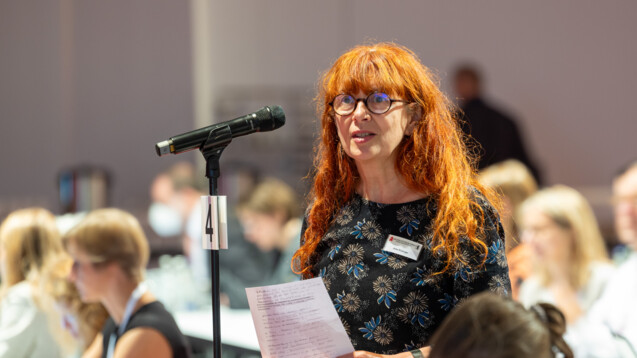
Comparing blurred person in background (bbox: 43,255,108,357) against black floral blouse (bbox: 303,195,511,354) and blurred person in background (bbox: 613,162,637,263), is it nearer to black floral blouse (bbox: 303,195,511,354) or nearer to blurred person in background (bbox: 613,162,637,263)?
black floral blouse (bbox: 303,195,511,354)

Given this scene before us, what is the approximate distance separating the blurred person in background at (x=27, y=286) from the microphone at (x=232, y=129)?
1.72 meters

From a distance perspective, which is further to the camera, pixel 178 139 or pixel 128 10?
pixel 128 10

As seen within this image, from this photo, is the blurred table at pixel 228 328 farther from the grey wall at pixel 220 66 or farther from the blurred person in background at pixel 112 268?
the grey wall at pixel 220 66

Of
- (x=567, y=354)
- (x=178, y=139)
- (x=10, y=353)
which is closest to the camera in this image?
(x=567, y=354)

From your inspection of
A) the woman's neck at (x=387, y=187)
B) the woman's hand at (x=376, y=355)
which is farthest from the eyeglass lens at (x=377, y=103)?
the woman's hand at (x=376, y=355)

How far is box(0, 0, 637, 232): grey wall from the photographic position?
7754 mm

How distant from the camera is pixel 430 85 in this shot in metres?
1.67

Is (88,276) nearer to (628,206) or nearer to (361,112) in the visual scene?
(361,112)

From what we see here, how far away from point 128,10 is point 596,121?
16.6 ft

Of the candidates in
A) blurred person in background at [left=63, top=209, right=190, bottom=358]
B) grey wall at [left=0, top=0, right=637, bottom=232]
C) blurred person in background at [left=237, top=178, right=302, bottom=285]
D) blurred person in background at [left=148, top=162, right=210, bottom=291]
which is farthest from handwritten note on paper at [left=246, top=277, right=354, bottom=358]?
grey wall at [left=0, top=0, right=637, bottom=232]

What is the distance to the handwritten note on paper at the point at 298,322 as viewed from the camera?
1501mm

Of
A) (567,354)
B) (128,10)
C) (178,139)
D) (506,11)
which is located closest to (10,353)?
(178,139)

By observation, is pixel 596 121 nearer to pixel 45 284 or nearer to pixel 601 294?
pixel 601 294

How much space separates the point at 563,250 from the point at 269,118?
2072 millimetres
